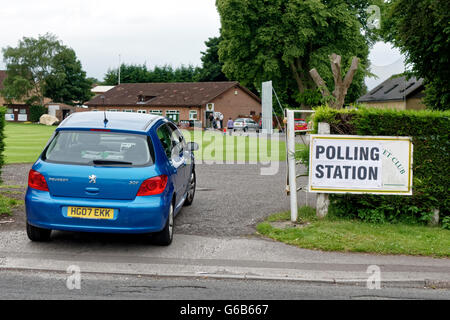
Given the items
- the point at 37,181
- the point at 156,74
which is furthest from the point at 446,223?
the point at 156,74

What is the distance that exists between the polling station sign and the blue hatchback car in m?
2.71

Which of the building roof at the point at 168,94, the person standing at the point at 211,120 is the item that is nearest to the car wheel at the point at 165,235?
the person standing at the point at 211,120

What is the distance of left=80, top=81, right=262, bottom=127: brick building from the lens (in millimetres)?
70625

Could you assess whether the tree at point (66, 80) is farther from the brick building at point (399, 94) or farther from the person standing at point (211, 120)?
the brick building at point (399, 94)

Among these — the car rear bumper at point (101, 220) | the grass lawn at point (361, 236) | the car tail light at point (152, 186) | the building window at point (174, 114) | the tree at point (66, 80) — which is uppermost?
the tree at point (66, 80)

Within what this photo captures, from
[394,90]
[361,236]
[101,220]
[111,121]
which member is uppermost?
[394,90]

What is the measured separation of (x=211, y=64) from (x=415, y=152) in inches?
3079

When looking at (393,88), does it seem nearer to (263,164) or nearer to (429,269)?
(263,164)

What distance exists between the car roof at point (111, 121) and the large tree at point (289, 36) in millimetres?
37762

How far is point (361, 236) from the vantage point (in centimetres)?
779

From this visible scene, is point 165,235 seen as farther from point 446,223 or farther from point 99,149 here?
point 446,223

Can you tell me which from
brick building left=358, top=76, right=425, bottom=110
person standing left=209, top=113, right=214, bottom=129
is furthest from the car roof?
person standing left=209, top=113, right=214, bottom=129

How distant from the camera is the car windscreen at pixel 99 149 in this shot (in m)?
6.95

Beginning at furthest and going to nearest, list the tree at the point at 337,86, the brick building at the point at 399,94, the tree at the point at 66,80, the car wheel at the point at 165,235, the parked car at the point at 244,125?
the tree at the point at 66,80 < the parked car at the point at 244,125 < the brick building at the point at 399,94 < the tree at the point at 337,86 < the car wheel at the point at 165,235
